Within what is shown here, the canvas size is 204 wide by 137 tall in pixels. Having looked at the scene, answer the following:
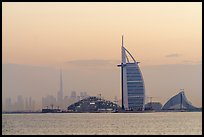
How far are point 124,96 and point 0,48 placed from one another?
84.7 meters

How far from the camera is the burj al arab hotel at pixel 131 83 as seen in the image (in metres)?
91.8

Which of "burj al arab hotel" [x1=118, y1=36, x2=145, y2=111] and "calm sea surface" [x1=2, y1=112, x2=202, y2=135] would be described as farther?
"burj al arab hotel" [x1=118, y1=36, x2=145, y2=111]

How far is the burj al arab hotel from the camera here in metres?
91.8

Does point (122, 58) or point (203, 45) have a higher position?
point (122, 58)

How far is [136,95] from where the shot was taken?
92.4 m

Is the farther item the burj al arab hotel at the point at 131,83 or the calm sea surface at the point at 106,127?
the burj al arab hotel at the point at 131,83

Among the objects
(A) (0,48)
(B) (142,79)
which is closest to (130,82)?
(B) (142,79)

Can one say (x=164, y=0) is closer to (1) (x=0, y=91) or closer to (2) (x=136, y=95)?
(1) (x=0, y=91)

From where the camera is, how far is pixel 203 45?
8180 millimetres

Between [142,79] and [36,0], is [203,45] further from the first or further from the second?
[142,79]

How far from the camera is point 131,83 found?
91812 mm

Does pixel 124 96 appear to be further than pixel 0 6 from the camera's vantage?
Yes

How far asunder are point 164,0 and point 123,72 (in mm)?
83409

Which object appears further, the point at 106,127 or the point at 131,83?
the point at 131,83
